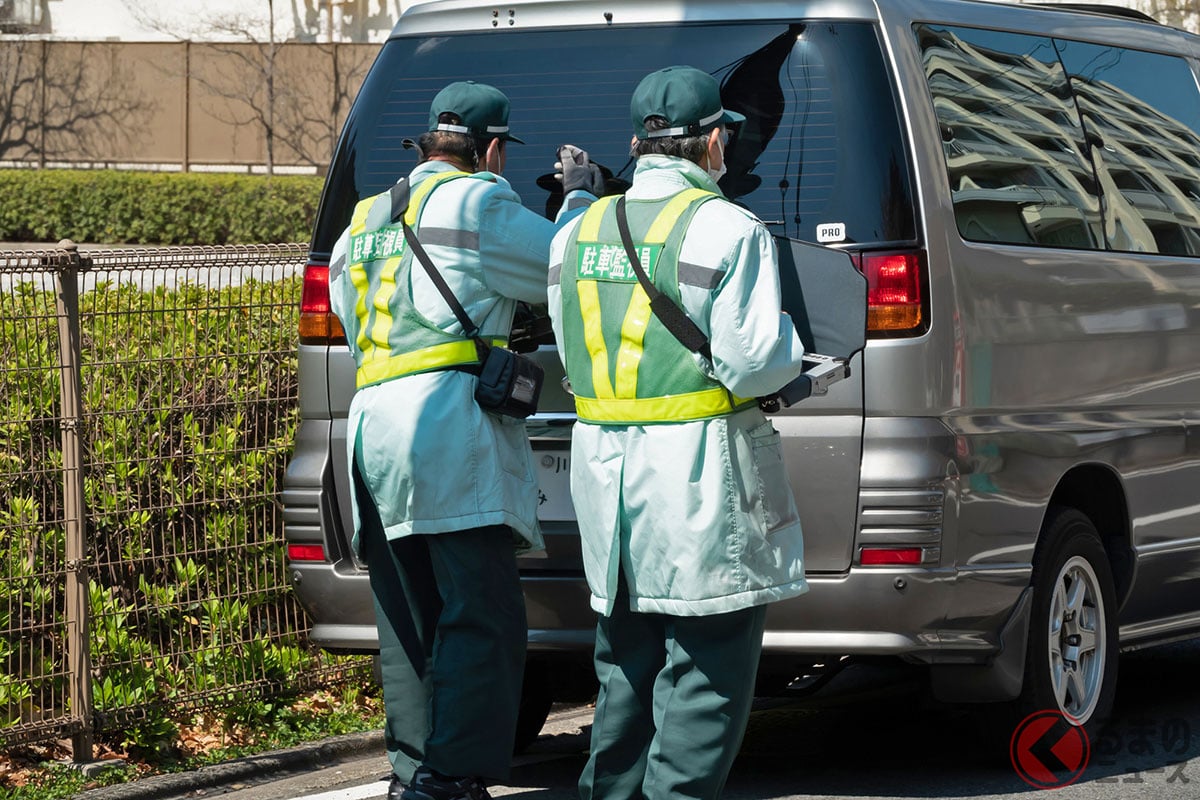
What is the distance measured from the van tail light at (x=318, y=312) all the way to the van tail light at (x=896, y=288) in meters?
1.59

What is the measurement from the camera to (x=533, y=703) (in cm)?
605

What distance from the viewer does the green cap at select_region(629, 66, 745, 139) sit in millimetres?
4145

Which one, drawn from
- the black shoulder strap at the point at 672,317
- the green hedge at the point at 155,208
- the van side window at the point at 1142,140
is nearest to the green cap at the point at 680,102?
the black shoulder strap at the point at 672,317

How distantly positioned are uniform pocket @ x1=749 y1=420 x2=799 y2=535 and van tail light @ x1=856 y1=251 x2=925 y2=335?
29.0 inches

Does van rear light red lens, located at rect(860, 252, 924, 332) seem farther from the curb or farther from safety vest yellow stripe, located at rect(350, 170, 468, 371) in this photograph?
the curb

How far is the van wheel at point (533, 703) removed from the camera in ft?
19.5

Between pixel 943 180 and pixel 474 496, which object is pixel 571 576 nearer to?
pixel 474 496

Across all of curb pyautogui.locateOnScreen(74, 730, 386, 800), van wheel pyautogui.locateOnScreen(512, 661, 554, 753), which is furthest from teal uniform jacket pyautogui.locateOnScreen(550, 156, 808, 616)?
curb pyautogui.locateOnScreen(74, 730, 386, 800)

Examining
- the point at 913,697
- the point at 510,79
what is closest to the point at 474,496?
the point at 510,79

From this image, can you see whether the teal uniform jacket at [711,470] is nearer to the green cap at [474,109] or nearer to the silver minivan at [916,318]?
the silver minivan at [916,318]

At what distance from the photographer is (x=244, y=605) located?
6.44 meters

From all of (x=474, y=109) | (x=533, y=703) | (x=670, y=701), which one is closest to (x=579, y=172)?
(x=474, y=109)

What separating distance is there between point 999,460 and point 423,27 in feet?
6.90

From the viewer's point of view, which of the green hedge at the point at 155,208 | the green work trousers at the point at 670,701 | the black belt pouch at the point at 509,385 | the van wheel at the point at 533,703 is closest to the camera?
the green work trousers at the point at 670,701
